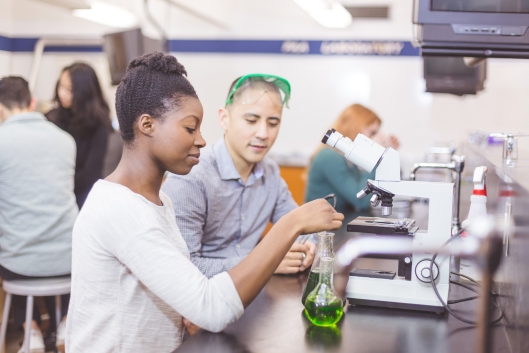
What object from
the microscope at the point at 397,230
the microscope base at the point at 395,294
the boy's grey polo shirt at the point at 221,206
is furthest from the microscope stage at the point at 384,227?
the boy's grey polo shirt at the point at 221,206

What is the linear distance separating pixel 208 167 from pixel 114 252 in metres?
0.85

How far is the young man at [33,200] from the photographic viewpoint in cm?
267

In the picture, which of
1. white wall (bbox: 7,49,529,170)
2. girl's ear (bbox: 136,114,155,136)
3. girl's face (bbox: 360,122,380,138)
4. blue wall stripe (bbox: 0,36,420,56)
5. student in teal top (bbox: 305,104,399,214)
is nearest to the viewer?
girl's ear (bbox: 136,114,155,136)

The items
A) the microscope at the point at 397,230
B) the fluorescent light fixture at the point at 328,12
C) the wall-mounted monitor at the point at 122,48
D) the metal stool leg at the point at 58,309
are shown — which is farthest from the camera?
the fluorescent light fixture at the point at 328,12

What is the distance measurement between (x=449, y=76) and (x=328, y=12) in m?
2.93

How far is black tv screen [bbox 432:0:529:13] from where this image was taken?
1.59m

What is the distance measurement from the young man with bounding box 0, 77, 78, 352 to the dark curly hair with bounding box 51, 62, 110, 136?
2.52ft

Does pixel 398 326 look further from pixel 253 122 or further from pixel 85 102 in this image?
pixel 85 102

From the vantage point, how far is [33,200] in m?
2.72

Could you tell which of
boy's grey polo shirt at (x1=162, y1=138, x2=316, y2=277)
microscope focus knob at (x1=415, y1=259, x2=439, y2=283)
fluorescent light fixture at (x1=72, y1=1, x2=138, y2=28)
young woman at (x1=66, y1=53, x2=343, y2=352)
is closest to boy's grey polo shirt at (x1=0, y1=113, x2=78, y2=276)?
boy's grey polo shirt at (x1=162, y1=138, x2=316, y2=277)

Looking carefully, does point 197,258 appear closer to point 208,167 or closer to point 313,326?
point 208,167

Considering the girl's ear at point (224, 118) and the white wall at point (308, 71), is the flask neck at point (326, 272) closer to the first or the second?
the girl's ear at point (224, 118)

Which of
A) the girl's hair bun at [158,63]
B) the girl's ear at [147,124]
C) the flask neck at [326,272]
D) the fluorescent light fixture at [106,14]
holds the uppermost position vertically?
the fluorescent light fixture at [106,14]

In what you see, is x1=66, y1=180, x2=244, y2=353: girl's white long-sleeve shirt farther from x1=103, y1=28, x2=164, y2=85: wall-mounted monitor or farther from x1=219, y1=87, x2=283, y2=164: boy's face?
x1=103, y1=28, x2=164, y2=85: wall-mounted monitor
